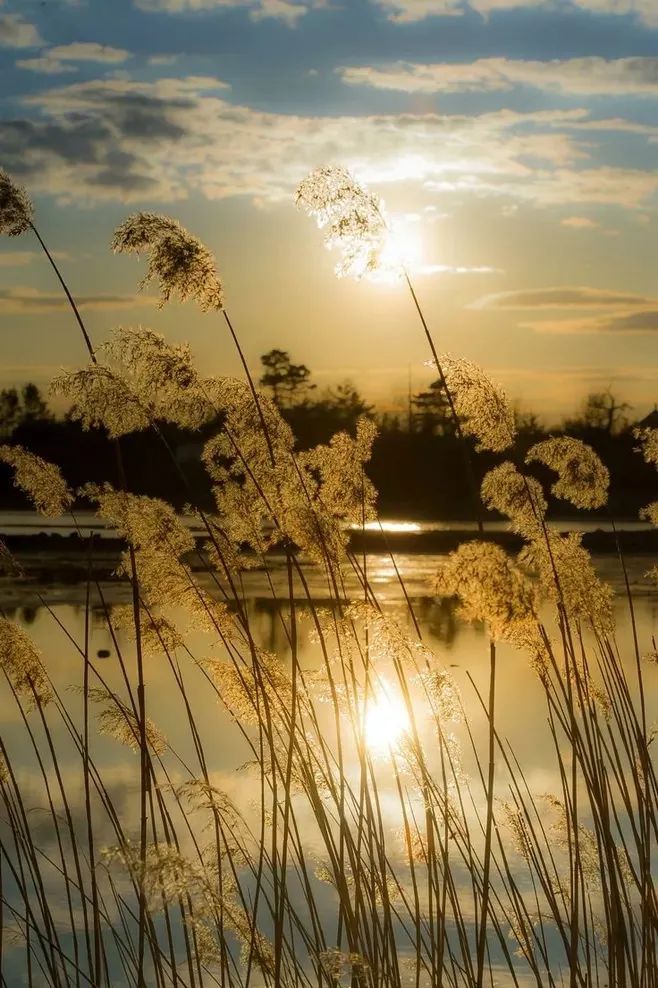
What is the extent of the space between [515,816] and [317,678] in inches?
39.1

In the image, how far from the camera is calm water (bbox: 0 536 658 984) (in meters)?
7.12

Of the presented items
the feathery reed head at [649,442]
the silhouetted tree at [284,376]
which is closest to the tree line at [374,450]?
the silhouetted tree at [284,376]

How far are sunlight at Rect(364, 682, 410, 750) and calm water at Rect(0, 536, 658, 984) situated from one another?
11.0 inches

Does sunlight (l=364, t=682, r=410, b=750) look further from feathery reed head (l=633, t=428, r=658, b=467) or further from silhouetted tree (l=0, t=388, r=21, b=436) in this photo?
silhouetted tree (l=0, t=388, r=21, b=436)

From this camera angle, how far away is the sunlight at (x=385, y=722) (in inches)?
148

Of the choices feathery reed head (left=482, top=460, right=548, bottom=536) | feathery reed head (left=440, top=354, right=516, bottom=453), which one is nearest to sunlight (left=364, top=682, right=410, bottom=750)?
feathery reed head (left=482, top=460, right=548, bottom=536)

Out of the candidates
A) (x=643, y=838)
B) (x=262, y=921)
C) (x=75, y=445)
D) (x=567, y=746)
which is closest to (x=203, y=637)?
(x=567, y=746)

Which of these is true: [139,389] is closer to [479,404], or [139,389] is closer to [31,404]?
[479,404]

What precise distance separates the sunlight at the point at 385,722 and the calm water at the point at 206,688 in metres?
0.28

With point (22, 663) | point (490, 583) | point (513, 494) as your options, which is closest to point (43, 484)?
point (22, 663)

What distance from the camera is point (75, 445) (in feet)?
157

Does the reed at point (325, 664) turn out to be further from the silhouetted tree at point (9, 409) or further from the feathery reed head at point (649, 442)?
the silhouetted tree at point (9, 409)

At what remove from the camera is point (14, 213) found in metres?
3.13

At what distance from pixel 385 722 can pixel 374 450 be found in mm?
40176
